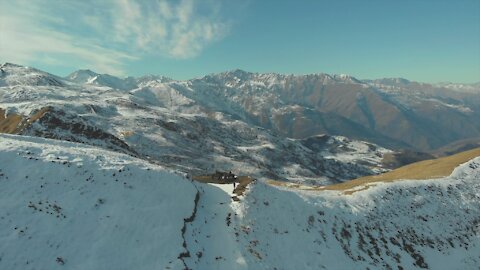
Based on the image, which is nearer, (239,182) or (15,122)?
(239,182)

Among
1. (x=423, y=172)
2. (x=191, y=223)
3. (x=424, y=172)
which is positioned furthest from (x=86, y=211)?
(x=423, y=172)

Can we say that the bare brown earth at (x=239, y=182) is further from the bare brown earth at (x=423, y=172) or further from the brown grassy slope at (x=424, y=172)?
the brown grassy slope at (x=424, y=172)

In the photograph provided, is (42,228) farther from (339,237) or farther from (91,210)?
(339,237)

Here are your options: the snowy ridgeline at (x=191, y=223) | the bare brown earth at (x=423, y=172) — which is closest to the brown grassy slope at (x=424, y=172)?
the bare brown earth at (x=423, y=172)

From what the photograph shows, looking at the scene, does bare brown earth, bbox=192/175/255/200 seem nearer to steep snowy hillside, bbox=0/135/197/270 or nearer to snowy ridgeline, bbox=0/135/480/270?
snowy ridgeline, bbox=0/135/480/270

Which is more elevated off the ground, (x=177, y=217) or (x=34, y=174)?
(x=34, y=174)

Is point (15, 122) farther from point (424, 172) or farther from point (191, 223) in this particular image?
point (424, 172)

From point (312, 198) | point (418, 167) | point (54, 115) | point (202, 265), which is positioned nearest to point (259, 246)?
point (202, 265)

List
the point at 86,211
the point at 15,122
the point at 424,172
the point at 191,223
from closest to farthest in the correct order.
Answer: the point at 86,211 < the point at 191,223 < the point at 424,172 < the point at 15,122
